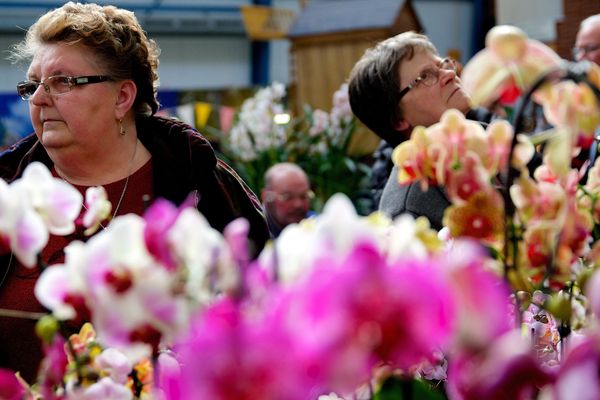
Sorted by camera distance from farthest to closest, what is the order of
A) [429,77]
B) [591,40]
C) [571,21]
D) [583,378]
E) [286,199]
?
[571,21] → [286,199] → [591,40] → [429,77] → [583,378]

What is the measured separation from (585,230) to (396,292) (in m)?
0.25

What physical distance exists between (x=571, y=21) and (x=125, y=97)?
3587 millimetres

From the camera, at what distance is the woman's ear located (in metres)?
1.69

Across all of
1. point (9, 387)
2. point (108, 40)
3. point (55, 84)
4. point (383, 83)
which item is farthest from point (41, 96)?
point (9, 387)

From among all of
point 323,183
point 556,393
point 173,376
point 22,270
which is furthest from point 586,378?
point 323,183

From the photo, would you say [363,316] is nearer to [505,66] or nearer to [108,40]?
[505,66]

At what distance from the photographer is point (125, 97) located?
1.71m

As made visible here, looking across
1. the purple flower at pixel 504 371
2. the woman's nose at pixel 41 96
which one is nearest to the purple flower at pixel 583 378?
the purple flower at pixel 504 371

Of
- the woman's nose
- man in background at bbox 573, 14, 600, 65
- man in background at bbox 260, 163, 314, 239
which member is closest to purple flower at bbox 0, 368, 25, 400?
the woman's nose

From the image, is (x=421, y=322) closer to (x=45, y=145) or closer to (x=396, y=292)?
(x=396, y=292)

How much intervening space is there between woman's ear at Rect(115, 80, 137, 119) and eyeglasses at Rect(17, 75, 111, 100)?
0.08 meters

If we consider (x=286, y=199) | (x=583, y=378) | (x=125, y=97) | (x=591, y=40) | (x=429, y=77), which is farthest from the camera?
(x=286, y=199)

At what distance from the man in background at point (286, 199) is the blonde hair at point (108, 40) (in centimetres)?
140

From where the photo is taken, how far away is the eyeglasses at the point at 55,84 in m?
1.56
